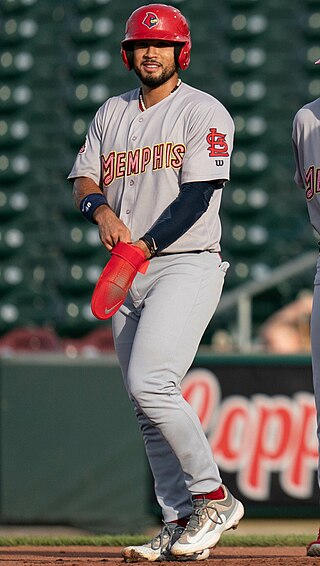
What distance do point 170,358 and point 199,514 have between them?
18.8 inches

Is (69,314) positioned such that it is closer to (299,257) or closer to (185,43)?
(299,257)

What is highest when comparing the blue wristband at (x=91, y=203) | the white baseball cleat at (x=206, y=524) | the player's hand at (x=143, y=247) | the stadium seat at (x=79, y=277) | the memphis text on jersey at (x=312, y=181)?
the memphis text on jersey at (x=312, y=181)

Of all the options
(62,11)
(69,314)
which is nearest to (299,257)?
(69,314)

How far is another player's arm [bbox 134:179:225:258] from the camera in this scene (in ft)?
11.6

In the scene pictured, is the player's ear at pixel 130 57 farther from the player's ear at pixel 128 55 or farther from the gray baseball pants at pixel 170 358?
the gray baseball pants at pixel 170 358

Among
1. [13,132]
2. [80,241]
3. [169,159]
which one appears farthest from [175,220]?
[13,132]

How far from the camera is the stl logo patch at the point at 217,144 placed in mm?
3650

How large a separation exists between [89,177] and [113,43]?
7363mm

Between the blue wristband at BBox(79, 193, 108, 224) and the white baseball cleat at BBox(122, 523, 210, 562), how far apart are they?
98 centimetres

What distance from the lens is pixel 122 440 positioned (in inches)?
281

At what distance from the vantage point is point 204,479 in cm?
359

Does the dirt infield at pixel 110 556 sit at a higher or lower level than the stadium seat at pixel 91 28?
lower

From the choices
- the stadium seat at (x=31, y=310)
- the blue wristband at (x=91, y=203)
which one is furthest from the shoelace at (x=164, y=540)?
the stadium seat at (x=31, y=310)

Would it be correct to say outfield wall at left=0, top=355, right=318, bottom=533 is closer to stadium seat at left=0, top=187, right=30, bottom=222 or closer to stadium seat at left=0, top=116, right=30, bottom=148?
stadium seat at left=0, top=187, right=30, bottom=222
